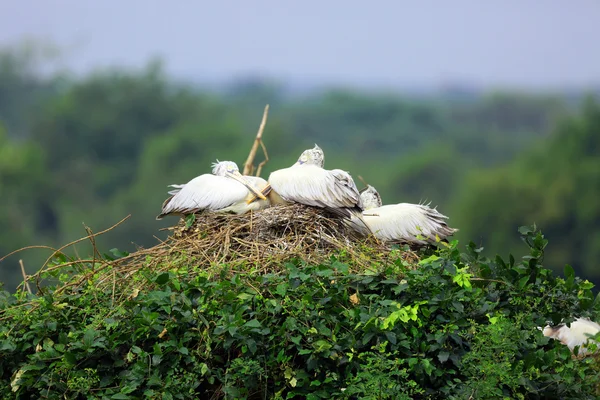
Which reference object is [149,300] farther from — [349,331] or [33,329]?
[349,331]

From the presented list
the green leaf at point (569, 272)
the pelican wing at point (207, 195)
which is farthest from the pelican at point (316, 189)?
the green leaf at point (569, 272)

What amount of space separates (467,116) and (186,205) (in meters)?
63.9

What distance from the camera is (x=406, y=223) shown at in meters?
7.99

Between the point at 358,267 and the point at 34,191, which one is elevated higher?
the point at 358,267

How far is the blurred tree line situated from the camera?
40500 mm

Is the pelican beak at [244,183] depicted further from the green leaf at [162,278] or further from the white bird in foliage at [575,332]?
the white bird in foliage at [575,332]

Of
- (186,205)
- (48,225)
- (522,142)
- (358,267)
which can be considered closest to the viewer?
(358,267)

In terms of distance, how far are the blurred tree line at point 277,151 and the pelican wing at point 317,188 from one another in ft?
84.8

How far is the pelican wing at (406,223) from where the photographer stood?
790cm

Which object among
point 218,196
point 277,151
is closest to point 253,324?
point 218,196

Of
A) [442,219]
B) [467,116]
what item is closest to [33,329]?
[442,219]

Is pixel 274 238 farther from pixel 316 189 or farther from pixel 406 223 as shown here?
pixel 406 223

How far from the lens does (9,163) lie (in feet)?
164

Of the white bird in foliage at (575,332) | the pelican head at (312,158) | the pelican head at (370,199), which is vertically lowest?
the white bird in foliage at (575,332)
